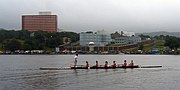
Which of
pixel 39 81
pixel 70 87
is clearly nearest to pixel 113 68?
pixel 39 81

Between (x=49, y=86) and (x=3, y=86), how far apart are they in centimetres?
547

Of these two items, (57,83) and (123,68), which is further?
(123,68)

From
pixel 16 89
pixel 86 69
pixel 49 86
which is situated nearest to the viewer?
pixel 16 89

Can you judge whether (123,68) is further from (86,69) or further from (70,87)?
(70,87)

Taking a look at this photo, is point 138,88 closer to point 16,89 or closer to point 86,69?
point 16,89

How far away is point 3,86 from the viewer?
4419cm

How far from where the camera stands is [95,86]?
145ft

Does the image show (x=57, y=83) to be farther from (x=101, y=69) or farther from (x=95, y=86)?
(x=101, y=69)

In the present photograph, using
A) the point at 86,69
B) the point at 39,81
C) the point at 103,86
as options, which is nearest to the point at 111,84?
the point at 103,86

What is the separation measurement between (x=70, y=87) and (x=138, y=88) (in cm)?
789

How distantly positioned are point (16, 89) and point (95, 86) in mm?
9255

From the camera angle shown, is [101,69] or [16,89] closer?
[16,89]

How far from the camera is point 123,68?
2913 inches

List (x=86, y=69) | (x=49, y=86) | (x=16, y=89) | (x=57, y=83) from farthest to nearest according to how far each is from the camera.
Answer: (x=86, y=69) < (x=57, y=83) < (x=49, y=86) < (x=16, y=89)
